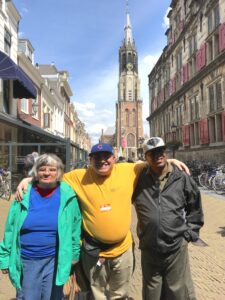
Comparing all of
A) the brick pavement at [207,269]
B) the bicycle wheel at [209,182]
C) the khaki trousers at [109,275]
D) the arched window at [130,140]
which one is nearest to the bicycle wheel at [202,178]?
the bicycle wheel at [209,182]

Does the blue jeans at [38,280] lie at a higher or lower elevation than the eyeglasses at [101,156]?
lower

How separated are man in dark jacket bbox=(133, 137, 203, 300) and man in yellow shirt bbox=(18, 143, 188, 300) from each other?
141 millimetres

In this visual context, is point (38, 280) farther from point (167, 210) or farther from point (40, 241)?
point (167, 210)

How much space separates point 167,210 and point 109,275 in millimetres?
783

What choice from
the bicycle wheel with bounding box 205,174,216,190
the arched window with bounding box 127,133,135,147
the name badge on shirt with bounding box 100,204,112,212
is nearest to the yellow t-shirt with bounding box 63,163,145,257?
the name badge on shirt with bounding box 100,204,112,212

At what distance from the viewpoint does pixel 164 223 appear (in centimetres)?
294

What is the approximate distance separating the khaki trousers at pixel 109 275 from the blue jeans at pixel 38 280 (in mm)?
347

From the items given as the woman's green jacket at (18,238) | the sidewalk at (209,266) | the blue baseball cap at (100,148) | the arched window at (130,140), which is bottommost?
the sidewalk at (209,266)

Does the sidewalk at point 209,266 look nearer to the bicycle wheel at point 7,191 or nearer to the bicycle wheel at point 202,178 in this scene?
the bicycle wheel at point 7,191

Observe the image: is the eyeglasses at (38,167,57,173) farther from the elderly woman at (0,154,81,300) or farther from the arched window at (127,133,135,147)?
the arched window at (127,133,135,147)

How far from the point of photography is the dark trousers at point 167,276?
3.01 m

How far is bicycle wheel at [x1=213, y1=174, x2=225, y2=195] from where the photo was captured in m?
15.0

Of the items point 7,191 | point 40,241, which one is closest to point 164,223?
point 40,241

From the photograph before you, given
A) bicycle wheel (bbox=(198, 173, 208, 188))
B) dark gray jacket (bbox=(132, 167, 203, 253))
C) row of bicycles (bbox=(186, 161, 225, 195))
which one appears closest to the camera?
dark gray jacket (bbox=(132, 167, 203, 253))
